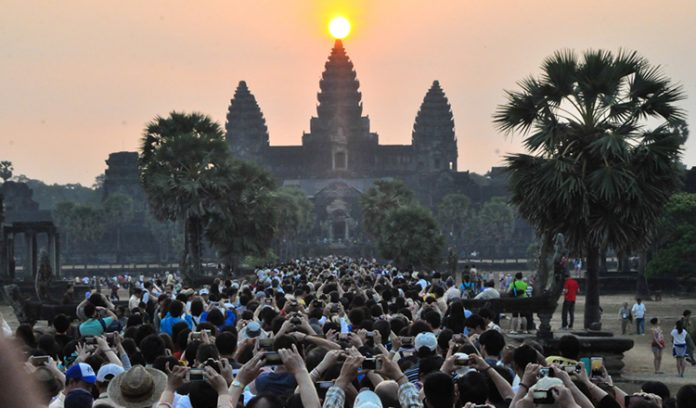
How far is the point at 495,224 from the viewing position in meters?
133

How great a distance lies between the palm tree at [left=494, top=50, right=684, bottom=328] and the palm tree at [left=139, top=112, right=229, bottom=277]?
68.2ft

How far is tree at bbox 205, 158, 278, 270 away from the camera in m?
47.8

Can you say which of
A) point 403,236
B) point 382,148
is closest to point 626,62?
point 403,236

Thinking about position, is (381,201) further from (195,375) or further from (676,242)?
(195,375)

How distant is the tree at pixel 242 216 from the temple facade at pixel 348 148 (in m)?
98.0

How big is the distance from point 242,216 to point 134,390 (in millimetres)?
46108

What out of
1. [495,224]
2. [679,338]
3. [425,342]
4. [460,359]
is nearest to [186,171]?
[679,338]

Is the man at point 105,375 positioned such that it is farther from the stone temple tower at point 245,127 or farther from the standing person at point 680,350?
the stone temple tower at point 245,127

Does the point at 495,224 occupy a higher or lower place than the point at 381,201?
lower

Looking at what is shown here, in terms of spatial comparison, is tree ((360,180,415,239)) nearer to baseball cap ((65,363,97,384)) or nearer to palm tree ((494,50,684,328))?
palm tree ((494,50,684,328))

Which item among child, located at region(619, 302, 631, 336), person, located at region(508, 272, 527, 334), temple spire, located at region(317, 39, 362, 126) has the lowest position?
child, located at region(619, 302, 631, 336)

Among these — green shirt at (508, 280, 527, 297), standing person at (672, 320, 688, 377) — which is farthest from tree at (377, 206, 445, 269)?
standing person at (672, 320, 688, 377)

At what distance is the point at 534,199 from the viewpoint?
988 inches

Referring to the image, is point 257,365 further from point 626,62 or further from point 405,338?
point 626,62
